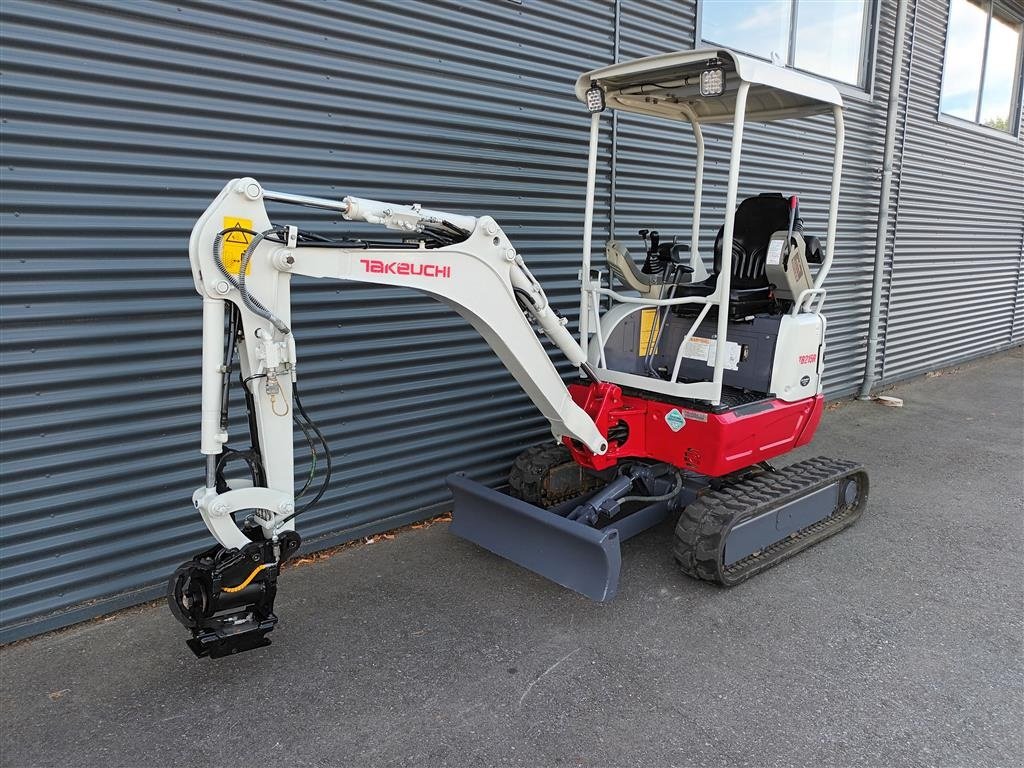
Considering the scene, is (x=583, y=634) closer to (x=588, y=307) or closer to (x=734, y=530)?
(x=734, y=530)

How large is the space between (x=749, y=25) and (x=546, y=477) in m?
5.32

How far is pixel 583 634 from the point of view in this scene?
351cm

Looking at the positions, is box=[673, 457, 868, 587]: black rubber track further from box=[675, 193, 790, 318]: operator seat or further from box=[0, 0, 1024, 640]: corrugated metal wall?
box=[0, 0, 1024, 640]: corrugated metal wall

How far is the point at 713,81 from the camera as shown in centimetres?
362

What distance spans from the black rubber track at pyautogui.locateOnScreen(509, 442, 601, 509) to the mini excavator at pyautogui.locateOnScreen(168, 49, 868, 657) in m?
0.01

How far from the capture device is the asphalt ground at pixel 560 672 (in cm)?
273

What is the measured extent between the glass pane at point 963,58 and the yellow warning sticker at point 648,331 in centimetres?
751

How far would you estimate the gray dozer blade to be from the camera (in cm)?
358

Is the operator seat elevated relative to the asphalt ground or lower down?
elevated

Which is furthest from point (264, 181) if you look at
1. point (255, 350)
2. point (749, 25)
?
point (749, 25)

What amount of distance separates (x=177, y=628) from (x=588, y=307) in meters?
2.87

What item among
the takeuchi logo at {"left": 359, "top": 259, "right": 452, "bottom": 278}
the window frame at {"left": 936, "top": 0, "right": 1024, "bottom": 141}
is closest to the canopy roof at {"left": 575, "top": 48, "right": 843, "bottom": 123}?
the takeuchi logo at {"left": 359, "top": 259, "right": 452, "bottom": 278}

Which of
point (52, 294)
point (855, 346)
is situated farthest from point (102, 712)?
point (855, 346)

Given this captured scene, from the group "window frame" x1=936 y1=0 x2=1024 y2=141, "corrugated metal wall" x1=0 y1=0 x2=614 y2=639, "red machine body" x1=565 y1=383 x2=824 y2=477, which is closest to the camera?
"corrugated metal wall" x1=0 y1=0 x2=614 y2=639
